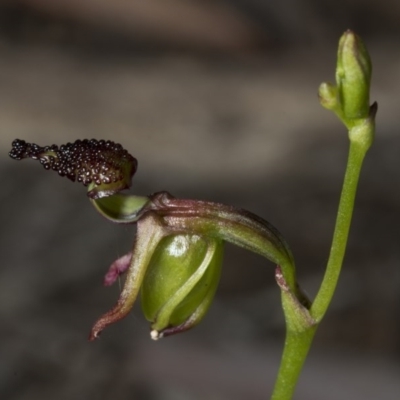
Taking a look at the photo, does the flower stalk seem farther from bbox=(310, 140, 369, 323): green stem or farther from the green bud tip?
the green bud tip

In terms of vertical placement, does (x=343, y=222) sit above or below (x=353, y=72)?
below

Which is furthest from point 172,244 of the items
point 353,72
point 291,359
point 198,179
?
point 198,179

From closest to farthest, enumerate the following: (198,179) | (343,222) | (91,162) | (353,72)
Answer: (353,72)
(343,222)
(91,162)
(198,179)

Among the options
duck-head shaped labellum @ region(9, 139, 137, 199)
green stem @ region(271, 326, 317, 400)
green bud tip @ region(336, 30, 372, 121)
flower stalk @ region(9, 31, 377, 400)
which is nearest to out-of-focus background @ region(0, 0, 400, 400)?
green stem @ region(271, 326, 317, 400)

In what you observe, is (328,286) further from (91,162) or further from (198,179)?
(198,179)

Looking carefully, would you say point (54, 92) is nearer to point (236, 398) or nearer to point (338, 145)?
point (338, 145)

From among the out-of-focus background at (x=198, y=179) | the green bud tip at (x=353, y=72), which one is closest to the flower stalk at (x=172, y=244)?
the green bud tip at (x=353, y=72)

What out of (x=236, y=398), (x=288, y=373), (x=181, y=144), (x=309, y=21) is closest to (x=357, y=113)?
(x=288, y=373)
